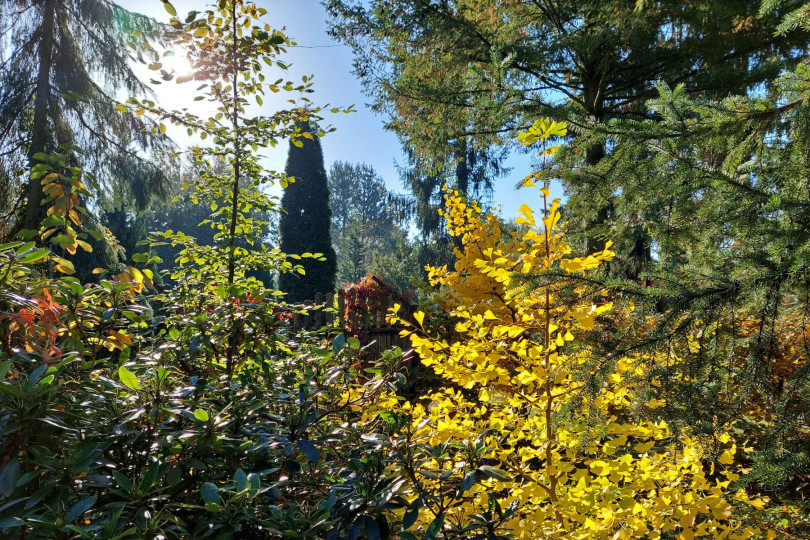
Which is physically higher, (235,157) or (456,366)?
(235,157)

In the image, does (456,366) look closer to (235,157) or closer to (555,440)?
(555,440)

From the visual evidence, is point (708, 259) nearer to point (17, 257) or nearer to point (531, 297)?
point (531, 297)

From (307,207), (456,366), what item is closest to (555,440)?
(456,366)

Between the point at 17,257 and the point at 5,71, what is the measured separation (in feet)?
25.8

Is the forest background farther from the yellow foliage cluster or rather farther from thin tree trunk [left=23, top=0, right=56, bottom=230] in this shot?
thin tree trunk [left=23, top=0, right=56, bottom=230]

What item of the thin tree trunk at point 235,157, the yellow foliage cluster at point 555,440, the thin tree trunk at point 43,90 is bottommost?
the yellow foliage cluster at point 555,440

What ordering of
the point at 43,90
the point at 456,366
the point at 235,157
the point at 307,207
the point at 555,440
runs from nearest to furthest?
the point at 456,366 → the point at 555,440 → the point at 235,157 → the point at 43,90 → the point at 307,207

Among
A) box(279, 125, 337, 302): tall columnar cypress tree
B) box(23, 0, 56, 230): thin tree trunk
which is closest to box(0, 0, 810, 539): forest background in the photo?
box(23, 0, 56, 230): thin tree trunk

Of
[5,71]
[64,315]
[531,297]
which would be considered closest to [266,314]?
[64,315]

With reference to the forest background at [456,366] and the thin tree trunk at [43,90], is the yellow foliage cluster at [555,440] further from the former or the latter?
the thin tree trunk at [43,90]

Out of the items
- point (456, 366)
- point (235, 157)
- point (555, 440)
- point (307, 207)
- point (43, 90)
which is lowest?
point (555, 440)

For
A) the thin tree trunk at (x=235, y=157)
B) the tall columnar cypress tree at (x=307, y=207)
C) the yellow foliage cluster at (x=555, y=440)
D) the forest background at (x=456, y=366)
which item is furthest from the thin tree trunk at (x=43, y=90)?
the tall columnar cypress tree at (x=307, y=207)

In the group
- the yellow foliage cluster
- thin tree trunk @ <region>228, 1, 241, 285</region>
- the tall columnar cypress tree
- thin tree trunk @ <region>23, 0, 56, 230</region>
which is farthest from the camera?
the tall columnar cypress tree

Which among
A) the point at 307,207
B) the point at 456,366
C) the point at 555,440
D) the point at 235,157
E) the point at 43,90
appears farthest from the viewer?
the point at 307,207
